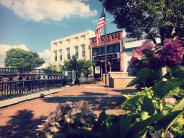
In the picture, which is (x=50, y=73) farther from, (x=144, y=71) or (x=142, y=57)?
(x=144, y=71)

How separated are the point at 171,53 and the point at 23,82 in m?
8.59

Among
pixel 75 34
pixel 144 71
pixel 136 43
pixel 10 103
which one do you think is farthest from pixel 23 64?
pixel 144 71

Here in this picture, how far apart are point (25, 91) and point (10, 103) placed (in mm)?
2051

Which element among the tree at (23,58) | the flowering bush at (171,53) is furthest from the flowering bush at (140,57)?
the tree at (23,58)

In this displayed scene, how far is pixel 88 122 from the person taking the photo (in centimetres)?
402

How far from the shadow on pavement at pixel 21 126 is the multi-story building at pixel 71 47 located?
30901 millimetres

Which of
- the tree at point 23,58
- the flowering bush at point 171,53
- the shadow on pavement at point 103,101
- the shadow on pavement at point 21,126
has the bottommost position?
the shadow on pavement at point 21,126


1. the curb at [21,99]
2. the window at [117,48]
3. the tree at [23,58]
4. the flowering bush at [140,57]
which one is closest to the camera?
the flowering bush at [140,57]

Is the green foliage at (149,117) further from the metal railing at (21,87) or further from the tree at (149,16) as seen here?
the metal railing at (21,87)

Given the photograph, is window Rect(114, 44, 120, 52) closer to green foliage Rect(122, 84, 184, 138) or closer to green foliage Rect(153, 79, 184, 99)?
green foliage Rect(122, 84, 184, 138)

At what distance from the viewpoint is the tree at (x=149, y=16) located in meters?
9.35

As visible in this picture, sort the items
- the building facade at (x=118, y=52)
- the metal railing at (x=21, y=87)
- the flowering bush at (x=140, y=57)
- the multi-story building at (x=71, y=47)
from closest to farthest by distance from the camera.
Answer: the flowering bush at (x=140, y=57)
the metal railing at (x=21, y=87)
the building facade at (x=118, y=52)
the multi-story building at (x=71, y=47)

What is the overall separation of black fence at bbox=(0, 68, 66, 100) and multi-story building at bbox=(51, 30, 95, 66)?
2294 cm

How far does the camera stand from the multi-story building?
136 feet
